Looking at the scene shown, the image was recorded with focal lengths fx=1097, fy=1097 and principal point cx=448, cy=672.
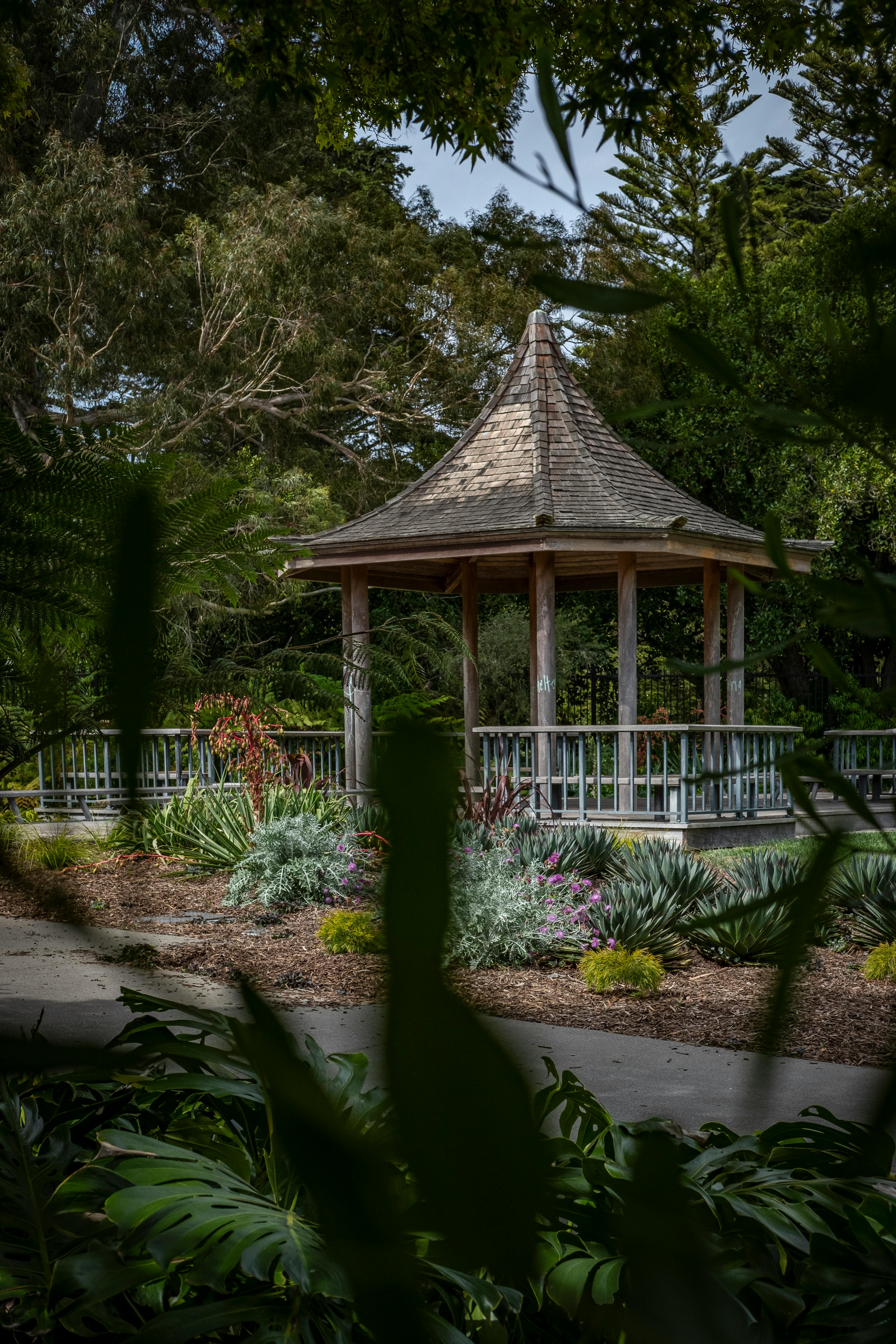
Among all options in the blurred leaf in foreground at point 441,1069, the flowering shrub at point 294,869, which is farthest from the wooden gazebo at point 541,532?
the blurred leaf in foreground at point 441,1069

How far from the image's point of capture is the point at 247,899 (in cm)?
719

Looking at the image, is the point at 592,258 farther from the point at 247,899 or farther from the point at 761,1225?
the point at 247,899

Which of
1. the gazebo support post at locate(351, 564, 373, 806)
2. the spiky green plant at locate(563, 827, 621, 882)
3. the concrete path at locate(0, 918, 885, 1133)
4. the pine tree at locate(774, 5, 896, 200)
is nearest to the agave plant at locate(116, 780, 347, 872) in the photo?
the spiky green plant at locate(563, 827, 621, 882)

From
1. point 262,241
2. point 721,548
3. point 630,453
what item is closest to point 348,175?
point 262,241

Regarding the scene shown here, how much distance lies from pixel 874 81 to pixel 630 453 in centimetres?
1187

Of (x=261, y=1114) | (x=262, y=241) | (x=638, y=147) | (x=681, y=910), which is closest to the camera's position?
(x=638, y=147)

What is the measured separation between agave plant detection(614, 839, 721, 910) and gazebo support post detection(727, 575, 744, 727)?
141 inches

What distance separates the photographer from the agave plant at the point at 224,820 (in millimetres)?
8359

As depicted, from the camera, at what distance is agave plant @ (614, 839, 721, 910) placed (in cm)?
603

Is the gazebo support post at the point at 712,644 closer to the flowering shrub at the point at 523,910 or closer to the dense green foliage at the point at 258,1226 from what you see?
the flowering shrub at the point at 523,910

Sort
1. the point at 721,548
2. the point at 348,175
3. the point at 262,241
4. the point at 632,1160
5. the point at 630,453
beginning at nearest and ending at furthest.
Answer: the point at 632,1160
the point at 721,548
the point at 630,453
the point at 262,241
the point at 348,175

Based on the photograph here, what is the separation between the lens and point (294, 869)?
7156 mm

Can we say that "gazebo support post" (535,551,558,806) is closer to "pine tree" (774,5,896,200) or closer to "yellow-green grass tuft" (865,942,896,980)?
"yellow-green grass tuft" (865,942,896,980)

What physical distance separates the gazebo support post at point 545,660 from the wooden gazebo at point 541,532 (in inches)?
0.6
